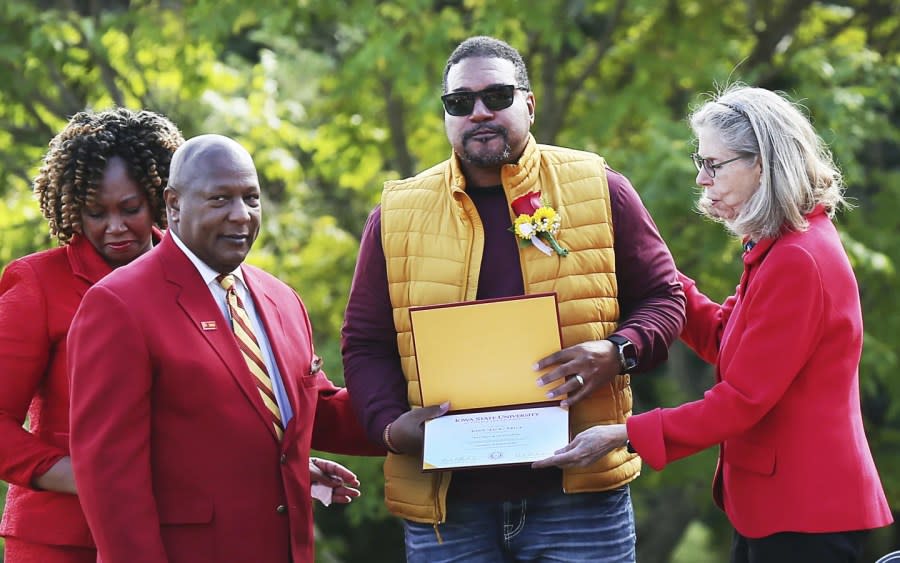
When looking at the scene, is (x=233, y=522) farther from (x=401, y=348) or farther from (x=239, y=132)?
(x=239, y=132)

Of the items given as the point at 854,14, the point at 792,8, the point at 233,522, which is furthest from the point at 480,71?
the point at 854,14

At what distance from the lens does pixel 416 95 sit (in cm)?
973

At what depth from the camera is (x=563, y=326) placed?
4.01m

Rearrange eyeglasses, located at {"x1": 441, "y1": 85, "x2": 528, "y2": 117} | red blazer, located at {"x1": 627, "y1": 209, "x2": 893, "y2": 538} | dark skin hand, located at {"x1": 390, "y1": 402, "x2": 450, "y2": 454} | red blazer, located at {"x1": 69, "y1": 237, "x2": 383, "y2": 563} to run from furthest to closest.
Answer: eyeglasses, located at {"x1": 441, "y1": 85, "x2": 528, "y2": 117}, dark skin hand, located at {"x1": 390, "y1": 402, "x2": 450, "y2": 454}, red blazer, located at {"x1": 627, "y1": 209, "x2": 893, "y2": 538}, red blazer, located at {"x1": 69, "y1": 237, "x2": 383, "y2": 563}

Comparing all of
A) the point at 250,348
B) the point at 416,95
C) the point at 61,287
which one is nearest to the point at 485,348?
the point at 250,348

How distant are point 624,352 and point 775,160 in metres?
0.73

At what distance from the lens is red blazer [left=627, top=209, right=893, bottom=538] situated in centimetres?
368

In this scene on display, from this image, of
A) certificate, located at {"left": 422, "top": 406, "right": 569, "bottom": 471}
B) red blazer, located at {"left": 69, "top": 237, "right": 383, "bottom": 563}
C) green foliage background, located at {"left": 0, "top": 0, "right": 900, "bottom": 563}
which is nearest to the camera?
→ red blazer, located at {"left": 69, "top": 237, "right": 383, "bottom": 563}

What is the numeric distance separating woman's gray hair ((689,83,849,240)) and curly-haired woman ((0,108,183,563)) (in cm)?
182

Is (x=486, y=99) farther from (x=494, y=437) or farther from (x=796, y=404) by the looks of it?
(x=796, y=404)

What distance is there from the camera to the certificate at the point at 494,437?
3816 millimetres

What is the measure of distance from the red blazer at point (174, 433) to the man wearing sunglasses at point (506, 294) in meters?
0.39

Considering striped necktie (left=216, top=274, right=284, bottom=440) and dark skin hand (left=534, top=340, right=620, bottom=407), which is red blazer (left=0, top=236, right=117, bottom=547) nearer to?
striped necktie (left=216, top=274, right=284, bottom=440)

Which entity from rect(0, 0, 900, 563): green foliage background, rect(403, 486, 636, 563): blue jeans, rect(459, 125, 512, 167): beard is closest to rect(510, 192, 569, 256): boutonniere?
rect(459, 125, 512, 167): beard
